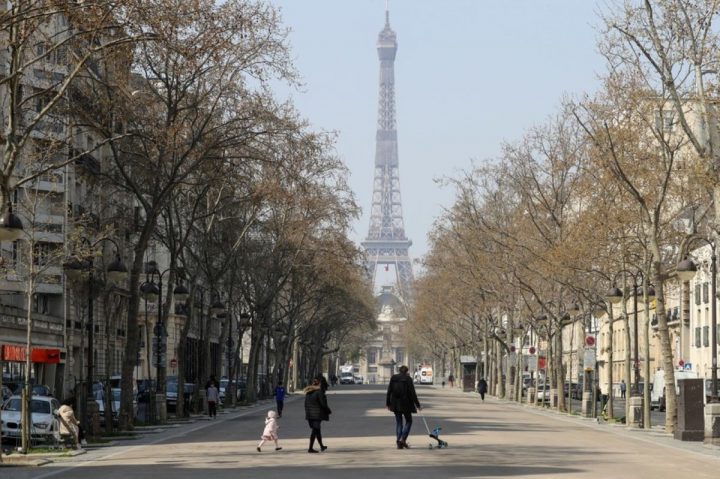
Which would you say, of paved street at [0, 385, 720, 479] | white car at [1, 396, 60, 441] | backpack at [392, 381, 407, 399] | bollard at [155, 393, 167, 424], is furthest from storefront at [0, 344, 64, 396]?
backpack at [392, 381, 407, 399]

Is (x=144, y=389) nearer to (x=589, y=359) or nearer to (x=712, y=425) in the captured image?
(x=589, y=359)

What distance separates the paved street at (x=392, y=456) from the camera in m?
27.7

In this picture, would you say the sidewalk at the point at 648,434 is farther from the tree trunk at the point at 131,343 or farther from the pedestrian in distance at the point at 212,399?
the tree trunk at the point at 131,343

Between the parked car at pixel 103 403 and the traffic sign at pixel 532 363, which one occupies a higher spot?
the traffic sign at pixel 532 363

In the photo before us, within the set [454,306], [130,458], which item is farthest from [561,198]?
[454,306]

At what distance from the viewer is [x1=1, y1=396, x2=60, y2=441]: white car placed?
41281 millimetres

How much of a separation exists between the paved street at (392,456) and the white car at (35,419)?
218 centimetres

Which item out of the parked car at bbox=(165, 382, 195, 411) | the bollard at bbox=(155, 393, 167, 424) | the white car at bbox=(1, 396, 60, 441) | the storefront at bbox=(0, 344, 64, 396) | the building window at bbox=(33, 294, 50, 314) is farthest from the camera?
the building window at bbox=(33, 294, 50, 314)

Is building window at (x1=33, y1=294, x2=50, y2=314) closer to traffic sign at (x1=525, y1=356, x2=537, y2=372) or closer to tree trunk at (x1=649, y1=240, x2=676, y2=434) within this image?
traffic sign at (x1=525, y1=356, x2=537, y2=372)

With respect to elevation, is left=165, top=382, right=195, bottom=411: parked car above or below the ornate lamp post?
below

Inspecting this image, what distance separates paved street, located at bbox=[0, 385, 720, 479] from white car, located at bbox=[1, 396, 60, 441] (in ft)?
7.14

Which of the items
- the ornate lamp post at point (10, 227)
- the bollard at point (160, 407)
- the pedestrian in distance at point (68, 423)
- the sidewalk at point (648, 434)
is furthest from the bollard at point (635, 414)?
the ornate lamp post at point (10, 227)

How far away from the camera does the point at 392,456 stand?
32.3 meters

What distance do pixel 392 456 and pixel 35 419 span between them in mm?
13920
